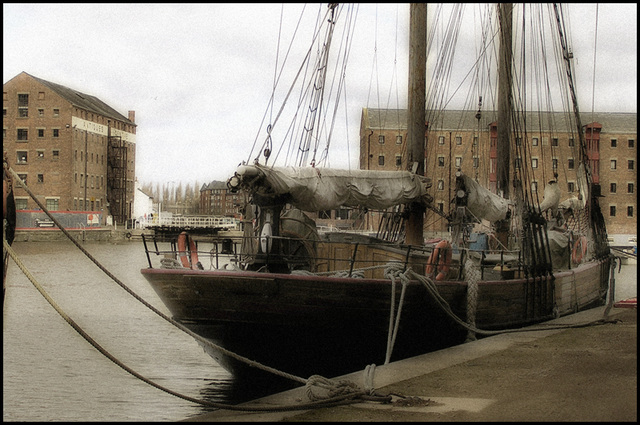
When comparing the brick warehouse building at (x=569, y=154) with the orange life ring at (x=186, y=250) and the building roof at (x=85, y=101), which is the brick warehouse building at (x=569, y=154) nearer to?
the building roof at (x=85, y=101)

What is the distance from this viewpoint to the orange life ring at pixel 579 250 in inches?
907

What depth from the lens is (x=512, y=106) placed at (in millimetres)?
18422

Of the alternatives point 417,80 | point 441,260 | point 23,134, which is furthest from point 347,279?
point 23,134

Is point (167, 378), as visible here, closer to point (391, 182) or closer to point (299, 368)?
point (299, 368)

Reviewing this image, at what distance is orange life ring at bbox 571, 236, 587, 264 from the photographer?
23.0 metres

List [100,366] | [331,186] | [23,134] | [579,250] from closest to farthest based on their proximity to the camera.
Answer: [331,186] → [100,366] → [579,250] → [23,134]

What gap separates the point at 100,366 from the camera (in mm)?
17016

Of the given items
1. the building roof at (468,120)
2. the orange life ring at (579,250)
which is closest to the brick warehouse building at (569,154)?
the building roof at (468,120)

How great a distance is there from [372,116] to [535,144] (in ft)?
64.1

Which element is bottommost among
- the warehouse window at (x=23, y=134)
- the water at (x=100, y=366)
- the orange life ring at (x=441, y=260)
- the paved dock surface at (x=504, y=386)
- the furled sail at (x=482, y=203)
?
the water at (x=100, y=366)

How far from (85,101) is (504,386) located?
86458mm

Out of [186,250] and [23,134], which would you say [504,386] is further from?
[23,134]

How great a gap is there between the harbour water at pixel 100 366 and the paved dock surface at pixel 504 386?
4.18m

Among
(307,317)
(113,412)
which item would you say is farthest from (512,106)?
(113,412)
